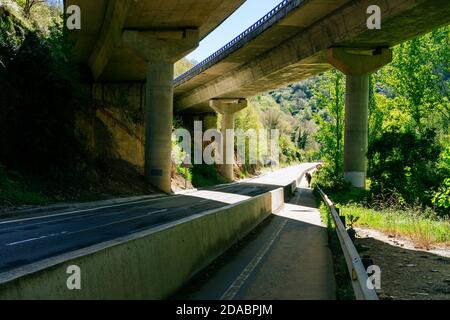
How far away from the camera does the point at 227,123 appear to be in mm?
70188

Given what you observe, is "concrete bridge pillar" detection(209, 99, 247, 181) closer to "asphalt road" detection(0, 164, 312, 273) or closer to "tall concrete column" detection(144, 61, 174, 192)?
"tall concrete column" detection(144, 61, 174, 192)

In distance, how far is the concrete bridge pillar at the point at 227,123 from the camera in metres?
66.8

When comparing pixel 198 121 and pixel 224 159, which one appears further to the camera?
pixel 198 121

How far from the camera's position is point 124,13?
31906 millimetres

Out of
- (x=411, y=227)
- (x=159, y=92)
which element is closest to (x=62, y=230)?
(x=411, y=227)

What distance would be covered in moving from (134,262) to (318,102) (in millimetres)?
48410

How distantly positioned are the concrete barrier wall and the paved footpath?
0.42 m

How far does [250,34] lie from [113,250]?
3560 centimetres

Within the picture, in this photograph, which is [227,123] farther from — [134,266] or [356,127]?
[134,266]

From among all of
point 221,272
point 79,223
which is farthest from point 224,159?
point 221,272

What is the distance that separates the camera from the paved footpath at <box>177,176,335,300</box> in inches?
360

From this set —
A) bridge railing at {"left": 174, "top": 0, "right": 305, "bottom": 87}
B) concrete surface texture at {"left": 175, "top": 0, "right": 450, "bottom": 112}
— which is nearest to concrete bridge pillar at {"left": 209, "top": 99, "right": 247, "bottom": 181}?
bridge railing at {"left": 174, "top": 0, "right": 305, "bottom": 87}

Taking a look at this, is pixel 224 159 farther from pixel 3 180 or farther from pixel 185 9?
pixel 3 180

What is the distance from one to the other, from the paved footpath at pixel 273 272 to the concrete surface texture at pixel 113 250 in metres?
0.39
